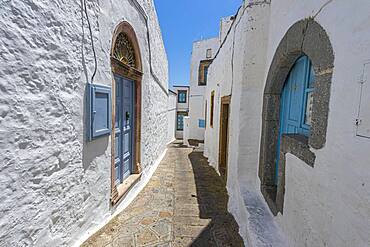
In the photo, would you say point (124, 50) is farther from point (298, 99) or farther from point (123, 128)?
point (298, 99)

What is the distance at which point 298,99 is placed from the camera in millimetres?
2373

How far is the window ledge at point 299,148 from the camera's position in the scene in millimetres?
1718

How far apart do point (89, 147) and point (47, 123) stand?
747 millimetres

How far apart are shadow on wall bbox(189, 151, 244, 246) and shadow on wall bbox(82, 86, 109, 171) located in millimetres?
1791

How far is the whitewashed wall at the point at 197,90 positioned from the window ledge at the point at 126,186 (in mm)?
11238

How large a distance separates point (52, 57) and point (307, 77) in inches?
106

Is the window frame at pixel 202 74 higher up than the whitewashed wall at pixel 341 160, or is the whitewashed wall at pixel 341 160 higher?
the window frame at pixel 202 74

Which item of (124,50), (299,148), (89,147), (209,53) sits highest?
(209,53)

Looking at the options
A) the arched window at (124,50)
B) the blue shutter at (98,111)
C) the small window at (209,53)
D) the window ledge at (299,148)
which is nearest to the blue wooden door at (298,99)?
the window ledge at (299,148)

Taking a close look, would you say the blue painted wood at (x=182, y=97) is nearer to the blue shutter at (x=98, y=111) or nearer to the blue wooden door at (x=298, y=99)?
the blue shutter at (x=98, y=111)

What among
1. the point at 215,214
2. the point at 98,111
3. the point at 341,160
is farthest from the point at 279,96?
the point at 98,111

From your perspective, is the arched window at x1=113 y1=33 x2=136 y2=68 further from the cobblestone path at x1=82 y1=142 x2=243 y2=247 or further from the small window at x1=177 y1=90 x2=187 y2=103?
the small window at x1=177 y1=90 x2=187 y2=103

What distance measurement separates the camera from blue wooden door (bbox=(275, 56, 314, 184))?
2172 mm

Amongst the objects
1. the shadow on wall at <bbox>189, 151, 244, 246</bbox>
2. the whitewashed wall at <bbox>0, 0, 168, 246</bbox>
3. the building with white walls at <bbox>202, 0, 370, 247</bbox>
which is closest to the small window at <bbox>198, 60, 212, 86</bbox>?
the shadow on wall at <bbox>189, 151, 244, 246</bbox>
